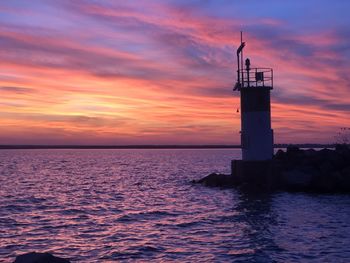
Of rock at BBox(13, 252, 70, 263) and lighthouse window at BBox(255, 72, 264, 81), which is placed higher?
lighthouse window at BBox(255, 72, 264, 81)

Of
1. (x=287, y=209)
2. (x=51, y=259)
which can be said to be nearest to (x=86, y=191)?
(x=287, y=209)

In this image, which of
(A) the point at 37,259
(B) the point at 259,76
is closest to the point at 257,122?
(B) the point at 259,76

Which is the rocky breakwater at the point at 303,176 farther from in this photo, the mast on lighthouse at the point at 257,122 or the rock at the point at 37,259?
the rock at the point at 37,259

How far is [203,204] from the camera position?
2692cm

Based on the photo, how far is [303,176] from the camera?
1251 inches

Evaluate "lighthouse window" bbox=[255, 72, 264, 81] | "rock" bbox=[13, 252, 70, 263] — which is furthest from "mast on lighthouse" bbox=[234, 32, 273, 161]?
"rock" bbox=[13, 252, 70, 263]

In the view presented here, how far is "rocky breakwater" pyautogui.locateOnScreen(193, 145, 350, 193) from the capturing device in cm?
3094

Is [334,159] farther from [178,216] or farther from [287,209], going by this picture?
[178,216]

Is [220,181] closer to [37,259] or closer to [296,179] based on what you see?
[296,179]

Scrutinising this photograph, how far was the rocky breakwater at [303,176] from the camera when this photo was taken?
30.9 m

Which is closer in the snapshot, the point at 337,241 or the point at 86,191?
the point at 337,241

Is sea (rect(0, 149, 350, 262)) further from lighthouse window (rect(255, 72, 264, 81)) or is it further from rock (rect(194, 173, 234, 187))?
lighthouse window (rect(255, 72, 264, 81))

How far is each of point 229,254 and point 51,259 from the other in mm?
6043

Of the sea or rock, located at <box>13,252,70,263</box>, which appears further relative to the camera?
the sea
